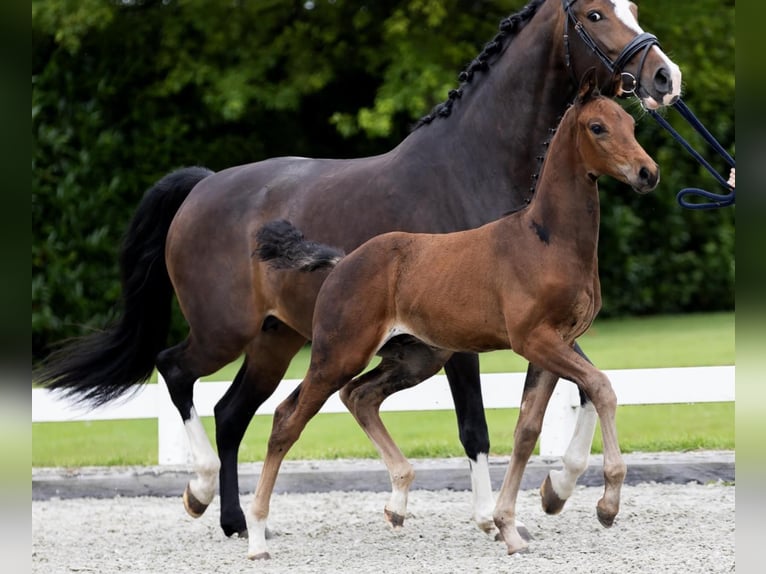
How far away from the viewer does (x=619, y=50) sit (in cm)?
471

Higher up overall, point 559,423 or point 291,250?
point 291,250

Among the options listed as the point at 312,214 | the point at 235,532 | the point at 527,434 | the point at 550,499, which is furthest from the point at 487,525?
the point at 312,214

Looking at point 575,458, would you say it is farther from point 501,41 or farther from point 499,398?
point 499,398

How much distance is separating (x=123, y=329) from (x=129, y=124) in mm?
7979

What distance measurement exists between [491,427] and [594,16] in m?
5.85

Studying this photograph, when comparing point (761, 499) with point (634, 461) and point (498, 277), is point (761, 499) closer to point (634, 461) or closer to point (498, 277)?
point (498, 277)

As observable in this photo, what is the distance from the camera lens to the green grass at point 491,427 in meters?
8.22

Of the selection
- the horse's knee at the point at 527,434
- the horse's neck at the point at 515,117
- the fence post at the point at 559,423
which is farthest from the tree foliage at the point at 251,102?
the horse's knee at the point at 527,434

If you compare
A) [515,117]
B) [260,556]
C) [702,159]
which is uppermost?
[515,117]

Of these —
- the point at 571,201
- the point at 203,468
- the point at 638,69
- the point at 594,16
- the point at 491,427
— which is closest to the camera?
the point at 571,201

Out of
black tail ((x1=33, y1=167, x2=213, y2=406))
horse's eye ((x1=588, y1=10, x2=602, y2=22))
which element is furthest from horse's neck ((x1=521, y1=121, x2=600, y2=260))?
black tail ((x1=33, y1=167, x2=213, y2=406))

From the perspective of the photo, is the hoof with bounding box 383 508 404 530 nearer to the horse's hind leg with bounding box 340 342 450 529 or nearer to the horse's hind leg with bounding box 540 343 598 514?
the horse's hind leg with bounding box 340 342 450 529

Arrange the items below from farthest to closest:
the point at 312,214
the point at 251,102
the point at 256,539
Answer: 1. the point at 251,102
2. the point at 312,214
3. the point at 256,539

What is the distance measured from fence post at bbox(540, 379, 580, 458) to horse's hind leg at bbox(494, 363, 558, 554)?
2476 millimetres
